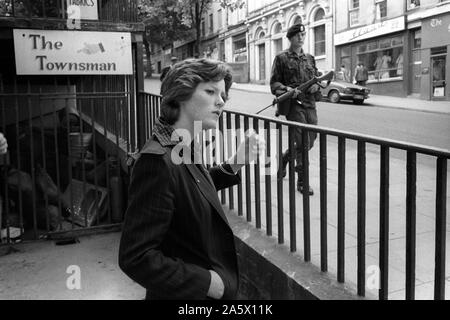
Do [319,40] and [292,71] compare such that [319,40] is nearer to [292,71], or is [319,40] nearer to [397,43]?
[397,43]

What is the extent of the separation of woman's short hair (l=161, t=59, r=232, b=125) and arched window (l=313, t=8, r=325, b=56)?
1147 inches

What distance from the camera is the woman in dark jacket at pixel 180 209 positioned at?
162 cm

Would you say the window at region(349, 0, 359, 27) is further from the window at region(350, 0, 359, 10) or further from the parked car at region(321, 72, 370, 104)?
the parked car at region(321, 72, 370, 104)

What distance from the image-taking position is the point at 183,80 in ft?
5.95

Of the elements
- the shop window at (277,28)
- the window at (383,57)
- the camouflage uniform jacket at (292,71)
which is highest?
the shop window at (277,28)

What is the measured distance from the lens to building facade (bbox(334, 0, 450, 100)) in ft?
69.8

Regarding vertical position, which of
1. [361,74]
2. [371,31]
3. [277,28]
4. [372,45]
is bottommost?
[361,74]

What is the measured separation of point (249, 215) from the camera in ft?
13.6

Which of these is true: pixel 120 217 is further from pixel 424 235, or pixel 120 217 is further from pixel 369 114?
pixel 369 114

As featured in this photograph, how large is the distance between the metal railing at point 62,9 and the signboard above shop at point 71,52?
0.29 m

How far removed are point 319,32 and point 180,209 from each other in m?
30.1

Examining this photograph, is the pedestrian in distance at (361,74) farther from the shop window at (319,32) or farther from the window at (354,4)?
the shop window at (319,32)

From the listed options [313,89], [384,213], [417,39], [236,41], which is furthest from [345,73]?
[384,213]

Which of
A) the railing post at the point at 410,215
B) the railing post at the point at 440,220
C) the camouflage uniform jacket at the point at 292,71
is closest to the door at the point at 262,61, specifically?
the camouflage uniform jacket at the point at 292,71
